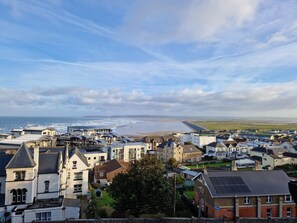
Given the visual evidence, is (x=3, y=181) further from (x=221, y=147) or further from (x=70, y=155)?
(x=221, y=147)

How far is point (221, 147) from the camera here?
264ft

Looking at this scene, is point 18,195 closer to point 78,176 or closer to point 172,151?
point 78,176

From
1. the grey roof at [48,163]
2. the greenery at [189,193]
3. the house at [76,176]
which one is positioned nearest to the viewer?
the grey roof at [48,163]

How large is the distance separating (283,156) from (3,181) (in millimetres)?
60021

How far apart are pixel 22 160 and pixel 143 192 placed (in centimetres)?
1269

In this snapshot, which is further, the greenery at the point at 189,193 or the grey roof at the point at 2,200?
the greenery at the point at 189,193

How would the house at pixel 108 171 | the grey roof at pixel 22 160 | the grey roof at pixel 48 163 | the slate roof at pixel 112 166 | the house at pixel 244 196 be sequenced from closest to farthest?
the grey roof at pixel 22 160, the house at pixel 244 196, the grey roof at pixel 48 163, the house at pixel 108 171, the slate roof at pixel 112 166

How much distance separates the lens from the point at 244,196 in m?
27.2

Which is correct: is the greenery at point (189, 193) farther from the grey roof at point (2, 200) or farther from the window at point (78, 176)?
the grey roof at point (2, 200)

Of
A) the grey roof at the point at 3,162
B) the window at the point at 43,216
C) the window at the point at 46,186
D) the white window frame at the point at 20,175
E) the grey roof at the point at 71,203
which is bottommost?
the window at the point at 43,216

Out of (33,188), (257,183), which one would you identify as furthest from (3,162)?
(257,183)

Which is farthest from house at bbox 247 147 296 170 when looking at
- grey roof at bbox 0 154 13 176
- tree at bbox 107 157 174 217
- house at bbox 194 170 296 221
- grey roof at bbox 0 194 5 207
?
grey roof at bbox 0 194 5 207

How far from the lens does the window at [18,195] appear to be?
25125mm

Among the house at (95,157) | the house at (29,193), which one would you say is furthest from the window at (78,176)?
the house at (95,157)
